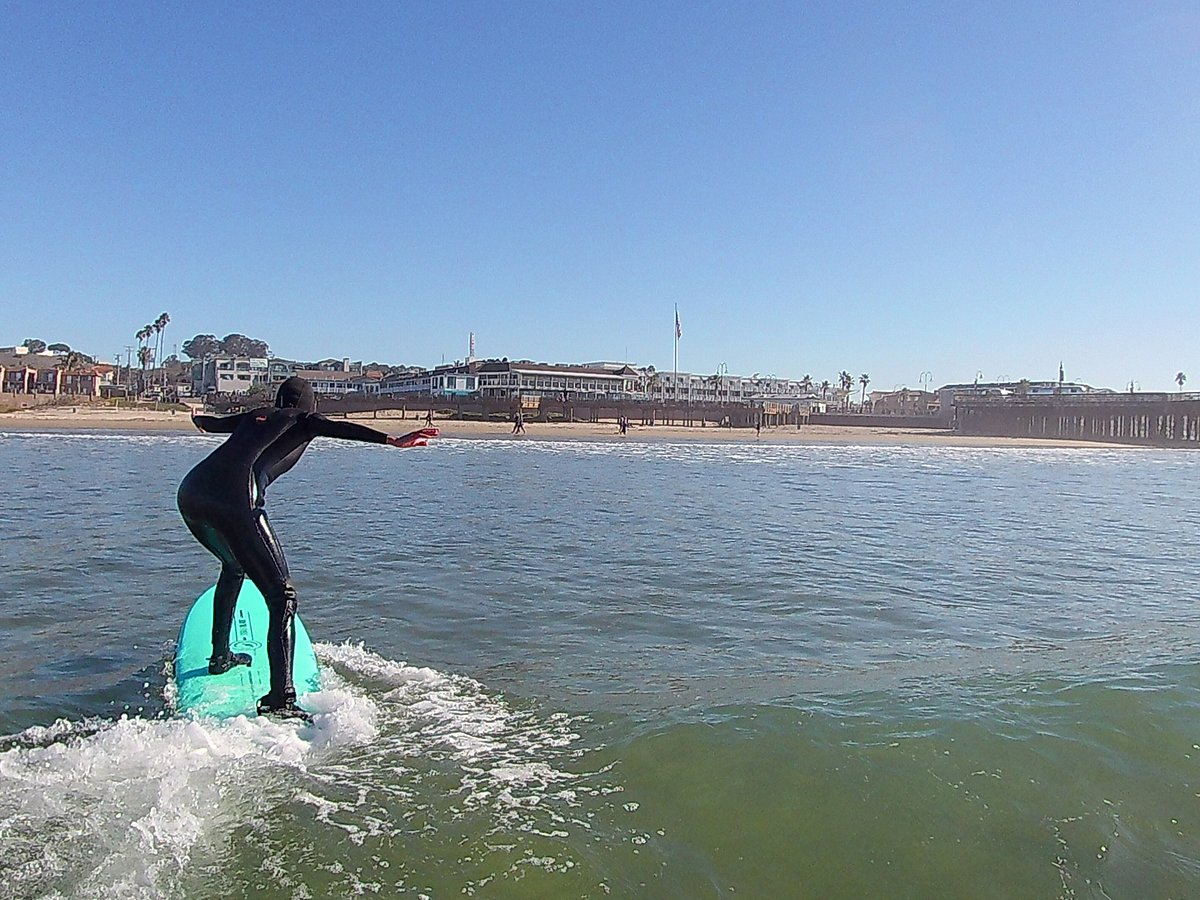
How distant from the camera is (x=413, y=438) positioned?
5676mm

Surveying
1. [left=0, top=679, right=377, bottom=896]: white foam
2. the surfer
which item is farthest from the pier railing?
[left=0, top=679, right=377, bottom=896]: white foam

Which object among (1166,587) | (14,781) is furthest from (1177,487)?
(14,781)

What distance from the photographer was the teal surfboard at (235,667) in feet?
18.5

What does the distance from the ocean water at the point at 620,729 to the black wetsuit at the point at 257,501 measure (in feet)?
1.62

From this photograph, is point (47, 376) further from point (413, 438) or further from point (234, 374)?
point (413, 438)

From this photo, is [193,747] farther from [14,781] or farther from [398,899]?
[398,899]

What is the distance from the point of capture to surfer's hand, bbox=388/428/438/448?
5.40 meters

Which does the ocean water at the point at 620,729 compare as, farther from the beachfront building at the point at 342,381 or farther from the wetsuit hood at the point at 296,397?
the beachfront building at the point at 342,381

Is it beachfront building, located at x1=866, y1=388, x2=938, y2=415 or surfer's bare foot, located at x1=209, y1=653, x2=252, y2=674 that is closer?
surfer's bare foot, located at x1=209, y1=653, x2=252, y2=674

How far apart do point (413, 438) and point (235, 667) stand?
1.93 m

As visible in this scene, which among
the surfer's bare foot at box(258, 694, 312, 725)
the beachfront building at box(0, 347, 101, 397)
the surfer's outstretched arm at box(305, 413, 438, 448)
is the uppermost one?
the beachfront building at box(0, 347, 101, 397)

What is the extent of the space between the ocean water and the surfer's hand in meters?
1.68

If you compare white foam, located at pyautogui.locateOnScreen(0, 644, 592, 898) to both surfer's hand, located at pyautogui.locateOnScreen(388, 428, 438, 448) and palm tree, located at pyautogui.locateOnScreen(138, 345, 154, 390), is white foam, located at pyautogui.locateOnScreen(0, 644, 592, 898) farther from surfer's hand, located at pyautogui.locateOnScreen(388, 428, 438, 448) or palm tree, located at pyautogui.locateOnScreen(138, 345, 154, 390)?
palm tree, located at pyautogui.locateOnScreen(138, 345, 154, 390)

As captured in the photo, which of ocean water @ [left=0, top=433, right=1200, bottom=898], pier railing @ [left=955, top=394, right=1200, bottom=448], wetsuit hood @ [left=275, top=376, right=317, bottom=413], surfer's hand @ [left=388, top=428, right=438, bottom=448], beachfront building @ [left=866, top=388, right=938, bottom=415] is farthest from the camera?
beachfront building @ [left=866, top=388, right=938, bottom=415]
